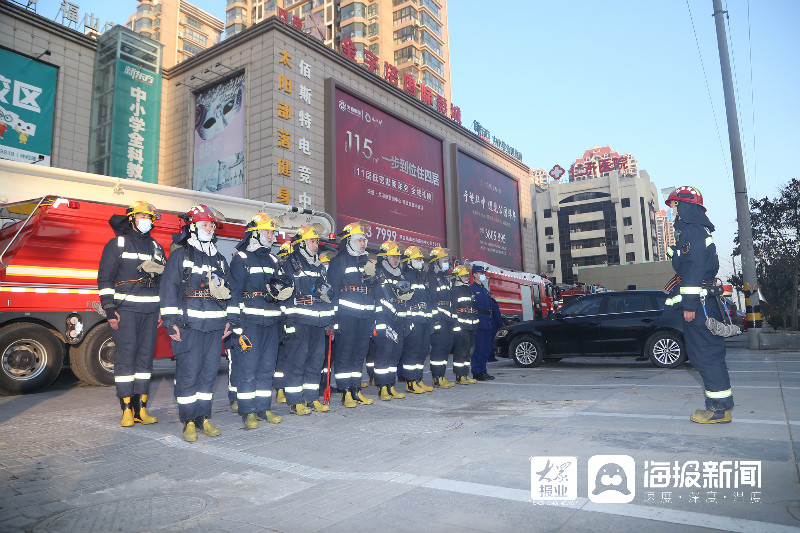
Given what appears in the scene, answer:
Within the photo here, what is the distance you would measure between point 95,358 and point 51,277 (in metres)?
1.50

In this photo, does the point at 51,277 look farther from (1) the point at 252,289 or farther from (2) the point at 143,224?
(1) the point at 252,289

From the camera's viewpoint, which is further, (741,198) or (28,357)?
(741,198)

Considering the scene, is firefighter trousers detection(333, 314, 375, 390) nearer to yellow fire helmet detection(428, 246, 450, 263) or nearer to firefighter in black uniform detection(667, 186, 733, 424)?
yellow fire helmet detection(428, 246, 450, 263)

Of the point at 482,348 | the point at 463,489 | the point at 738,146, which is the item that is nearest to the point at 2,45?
the point at 482,348

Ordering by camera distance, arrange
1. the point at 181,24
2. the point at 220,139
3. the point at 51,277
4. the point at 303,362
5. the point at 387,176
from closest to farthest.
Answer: the point at 303,362, the point at 51,277, the point at 220,139, the point at 387,176, the point at 181,24

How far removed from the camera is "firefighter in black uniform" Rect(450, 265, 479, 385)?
9.00m

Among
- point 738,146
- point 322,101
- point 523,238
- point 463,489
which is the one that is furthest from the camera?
point 523,238

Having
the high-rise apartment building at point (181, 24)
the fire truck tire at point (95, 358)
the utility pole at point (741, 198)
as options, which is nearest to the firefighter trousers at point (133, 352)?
the fire truck tire at point (95, 358)

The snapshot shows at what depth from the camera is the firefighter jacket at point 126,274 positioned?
5.72 meters

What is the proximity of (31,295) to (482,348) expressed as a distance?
7.49 m

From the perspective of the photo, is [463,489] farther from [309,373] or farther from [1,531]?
[309,373]

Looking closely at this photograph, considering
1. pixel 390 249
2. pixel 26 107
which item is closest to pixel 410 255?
pixel 390 249

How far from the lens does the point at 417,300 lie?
8227 millimetres

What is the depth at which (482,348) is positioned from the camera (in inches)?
386
